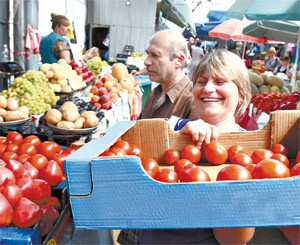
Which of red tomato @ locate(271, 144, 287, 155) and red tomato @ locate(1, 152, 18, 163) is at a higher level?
red tomato @ locate(271, 144, 287, 155)

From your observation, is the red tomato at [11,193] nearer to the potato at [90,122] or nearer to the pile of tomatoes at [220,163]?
the pile of tomatoes at [220,163]

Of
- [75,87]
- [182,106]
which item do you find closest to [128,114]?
[75,87]

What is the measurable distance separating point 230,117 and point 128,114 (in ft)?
12.2

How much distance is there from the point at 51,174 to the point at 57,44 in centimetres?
435

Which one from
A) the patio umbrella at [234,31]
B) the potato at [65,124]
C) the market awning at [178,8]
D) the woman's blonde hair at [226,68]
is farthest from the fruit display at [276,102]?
the market awning at [178,8]

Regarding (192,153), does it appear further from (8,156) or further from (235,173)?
(8,156)

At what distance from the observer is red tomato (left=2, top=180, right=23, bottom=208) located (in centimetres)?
122

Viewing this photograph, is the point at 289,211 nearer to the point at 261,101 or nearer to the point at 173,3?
the point at 261,101

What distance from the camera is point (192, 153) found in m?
1.31

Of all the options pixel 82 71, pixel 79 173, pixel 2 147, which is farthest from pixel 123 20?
pixel 79 173

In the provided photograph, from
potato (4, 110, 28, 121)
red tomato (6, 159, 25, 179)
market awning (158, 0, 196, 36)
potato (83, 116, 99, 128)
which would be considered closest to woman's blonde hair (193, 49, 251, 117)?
red tomato (6, 159, 25, 179)

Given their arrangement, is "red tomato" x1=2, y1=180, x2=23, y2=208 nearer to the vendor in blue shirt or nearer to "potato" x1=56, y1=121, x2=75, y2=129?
the vendor in blue shirt

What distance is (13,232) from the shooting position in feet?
3.37

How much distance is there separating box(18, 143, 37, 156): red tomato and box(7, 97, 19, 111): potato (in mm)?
1366
